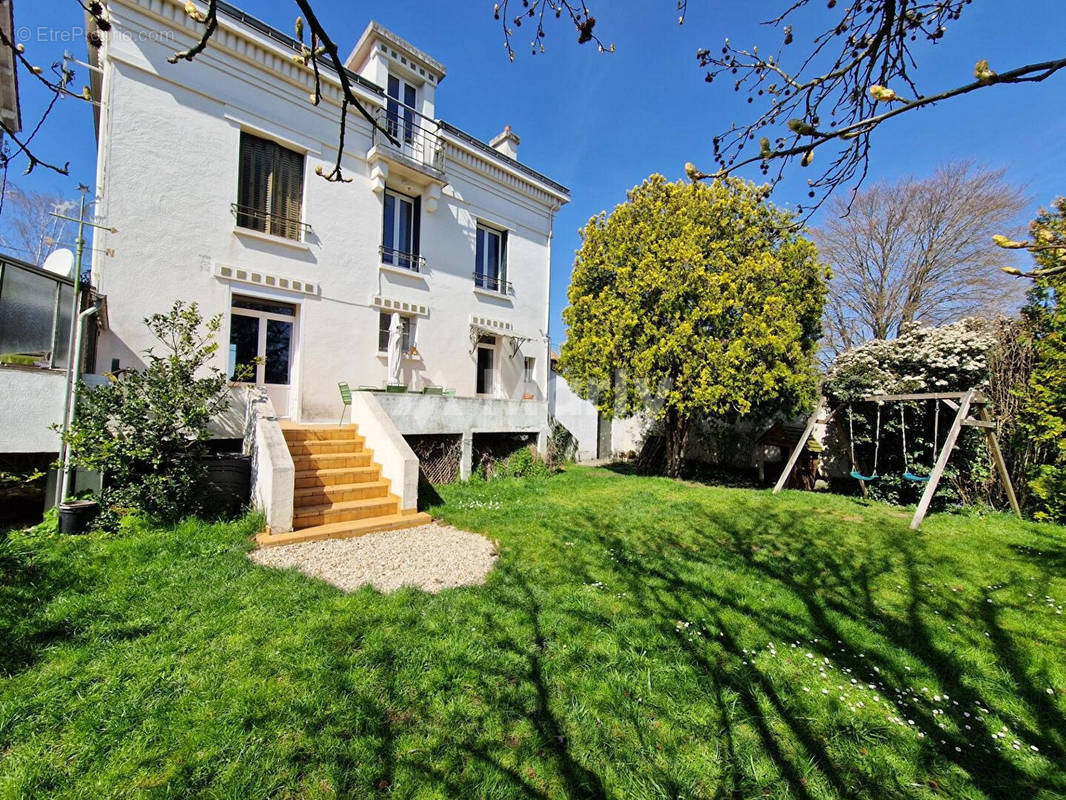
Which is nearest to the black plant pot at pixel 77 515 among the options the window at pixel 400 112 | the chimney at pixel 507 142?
the window at pixel 400 112

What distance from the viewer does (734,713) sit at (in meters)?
2.64

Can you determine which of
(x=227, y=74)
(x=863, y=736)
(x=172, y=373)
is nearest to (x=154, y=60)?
(x=227, y=74)

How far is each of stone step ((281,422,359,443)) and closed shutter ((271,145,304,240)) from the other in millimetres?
4110

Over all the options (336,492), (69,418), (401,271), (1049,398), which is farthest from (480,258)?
(1049,398)

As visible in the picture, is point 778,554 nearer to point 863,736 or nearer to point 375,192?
point 863,736

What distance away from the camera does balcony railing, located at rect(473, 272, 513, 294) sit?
12.0 m

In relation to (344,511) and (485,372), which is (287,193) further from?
(344,511)

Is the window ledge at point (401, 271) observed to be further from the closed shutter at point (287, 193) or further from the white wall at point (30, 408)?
the white wall at point (30, 408)

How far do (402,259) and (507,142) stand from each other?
5548 millimetres

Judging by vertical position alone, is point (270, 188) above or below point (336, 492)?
above

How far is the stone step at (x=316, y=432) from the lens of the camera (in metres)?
7.29

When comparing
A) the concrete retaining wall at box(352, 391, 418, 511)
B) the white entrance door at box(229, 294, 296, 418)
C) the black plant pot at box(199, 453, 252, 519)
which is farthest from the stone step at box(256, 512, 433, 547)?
the white entrance door at box(229, 294, 296, 418)

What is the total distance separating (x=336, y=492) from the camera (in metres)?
6.48

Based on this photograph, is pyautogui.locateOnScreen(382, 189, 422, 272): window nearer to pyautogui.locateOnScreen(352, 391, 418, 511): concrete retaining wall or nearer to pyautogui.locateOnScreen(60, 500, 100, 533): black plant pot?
pyautogui.locateOnScreen(352, 391, 418, 511): concrete retaining wall
